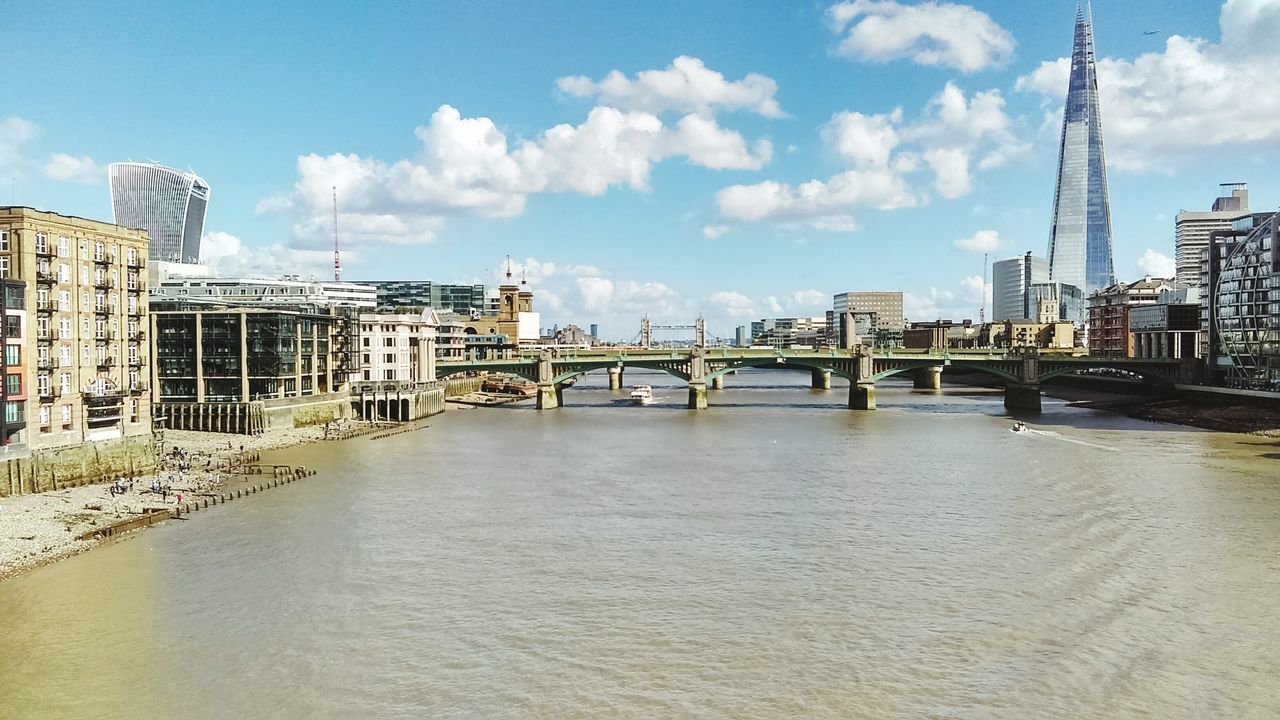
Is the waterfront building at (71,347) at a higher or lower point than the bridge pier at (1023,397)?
higher

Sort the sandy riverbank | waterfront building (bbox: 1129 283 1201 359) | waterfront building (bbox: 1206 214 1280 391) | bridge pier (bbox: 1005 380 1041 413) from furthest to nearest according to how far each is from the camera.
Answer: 1. waterfront building (bbox: 1129 283 1201 359)
2. bridge pier (bbox: 1005 380 1041 413)
3. waterfront building (bbox: 1206 214 1280 391)
4. the sandy riverbank

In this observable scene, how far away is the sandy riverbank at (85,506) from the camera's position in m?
39.9

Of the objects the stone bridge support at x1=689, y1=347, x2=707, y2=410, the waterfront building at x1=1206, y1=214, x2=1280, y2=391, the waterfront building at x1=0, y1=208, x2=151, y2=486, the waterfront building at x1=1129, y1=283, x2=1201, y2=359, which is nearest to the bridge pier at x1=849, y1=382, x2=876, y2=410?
the stone bridge support at x1=689, y1=347, x2=707, y2=410

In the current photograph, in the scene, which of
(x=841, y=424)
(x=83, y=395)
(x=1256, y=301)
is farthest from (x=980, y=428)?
(x=83, y=395)

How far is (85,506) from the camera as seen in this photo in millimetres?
48188

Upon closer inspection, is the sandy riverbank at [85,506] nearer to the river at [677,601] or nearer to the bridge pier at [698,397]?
the river at [677,601]

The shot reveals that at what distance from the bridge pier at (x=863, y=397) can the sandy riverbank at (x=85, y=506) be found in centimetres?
7765

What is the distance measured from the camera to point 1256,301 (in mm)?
107562

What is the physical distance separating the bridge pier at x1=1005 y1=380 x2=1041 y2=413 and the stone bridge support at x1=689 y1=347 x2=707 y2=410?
137 feet

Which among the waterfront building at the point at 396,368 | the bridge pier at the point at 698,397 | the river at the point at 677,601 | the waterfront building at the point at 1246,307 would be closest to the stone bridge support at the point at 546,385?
the waterfront building at the point at 396,368

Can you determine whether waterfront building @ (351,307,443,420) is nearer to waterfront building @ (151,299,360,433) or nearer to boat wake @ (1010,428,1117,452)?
waterfront building @ (151,299,360,433)

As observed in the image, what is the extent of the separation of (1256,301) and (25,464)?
123m

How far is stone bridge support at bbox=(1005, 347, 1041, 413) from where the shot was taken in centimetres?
12025

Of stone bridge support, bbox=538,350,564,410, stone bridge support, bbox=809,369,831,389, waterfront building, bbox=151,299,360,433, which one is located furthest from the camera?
stone bridge support, bbox=809,369,831,389
